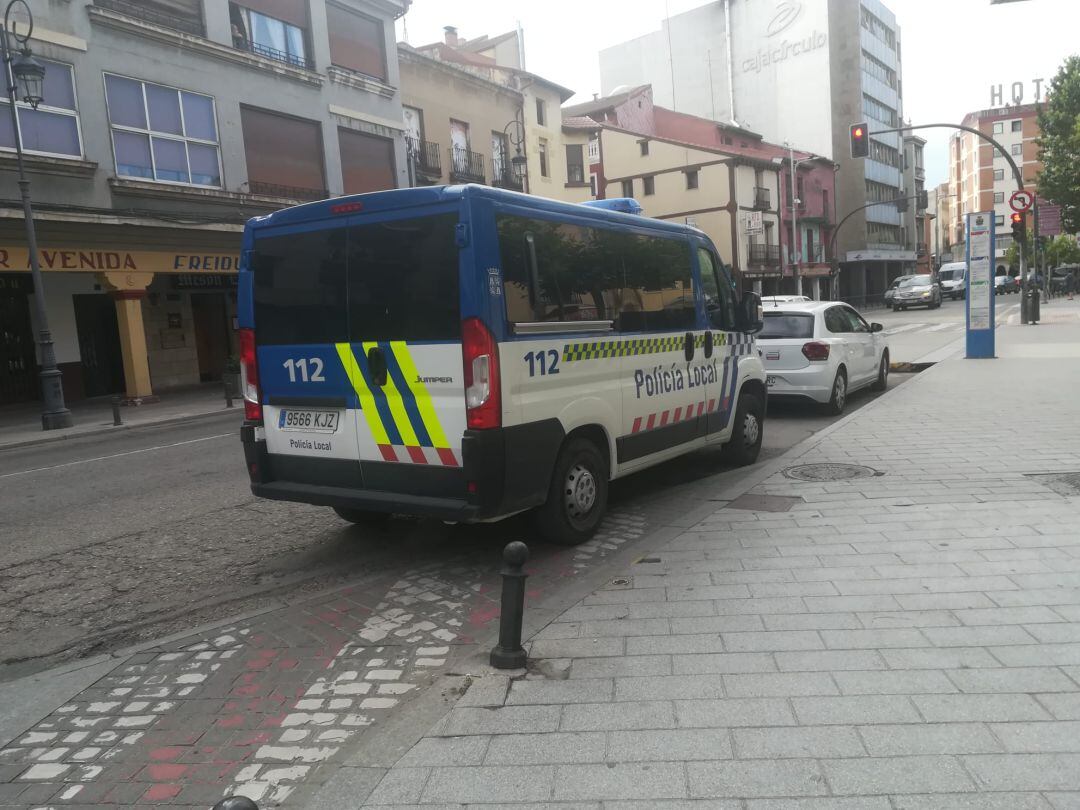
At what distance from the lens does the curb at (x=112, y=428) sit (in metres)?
13.1

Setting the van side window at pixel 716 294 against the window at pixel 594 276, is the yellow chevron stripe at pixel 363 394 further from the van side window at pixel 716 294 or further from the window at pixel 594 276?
the van side window at pixel 716 294

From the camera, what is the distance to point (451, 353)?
456 centimetres

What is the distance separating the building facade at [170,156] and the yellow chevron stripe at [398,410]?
13.5m

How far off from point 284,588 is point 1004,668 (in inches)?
153

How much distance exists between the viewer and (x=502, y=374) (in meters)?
4.53

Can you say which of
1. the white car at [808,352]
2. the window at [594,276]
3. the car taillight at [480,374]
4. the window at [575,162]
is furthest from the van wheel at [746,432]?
the window at [575,162]

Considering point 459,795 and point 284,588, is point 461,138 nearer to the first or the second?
point 284,588

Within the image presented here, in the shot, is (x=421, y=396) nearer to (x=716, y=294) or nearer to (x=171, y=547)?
(x=171, y=547)

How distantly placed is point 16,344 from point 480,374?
18.6m

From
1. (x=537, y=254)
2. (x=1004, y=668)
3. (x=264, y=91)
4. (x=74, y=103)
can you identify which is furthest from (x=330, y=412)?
(x=264, y=91)

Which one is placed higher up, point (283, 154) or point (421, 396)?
point (283, 154)

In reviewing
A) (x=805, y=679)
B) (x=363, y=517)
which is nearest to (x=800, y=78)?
(x=363, y=517)

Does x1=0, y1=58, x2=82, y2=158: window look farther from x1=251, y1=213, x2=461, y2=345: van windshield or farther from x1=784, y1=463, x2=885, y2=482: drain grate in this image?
x1=784, y1=463, x2=885, y2=482: drain grate

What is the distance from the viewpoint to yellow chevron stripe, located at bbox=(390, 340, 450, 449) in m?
4.69
